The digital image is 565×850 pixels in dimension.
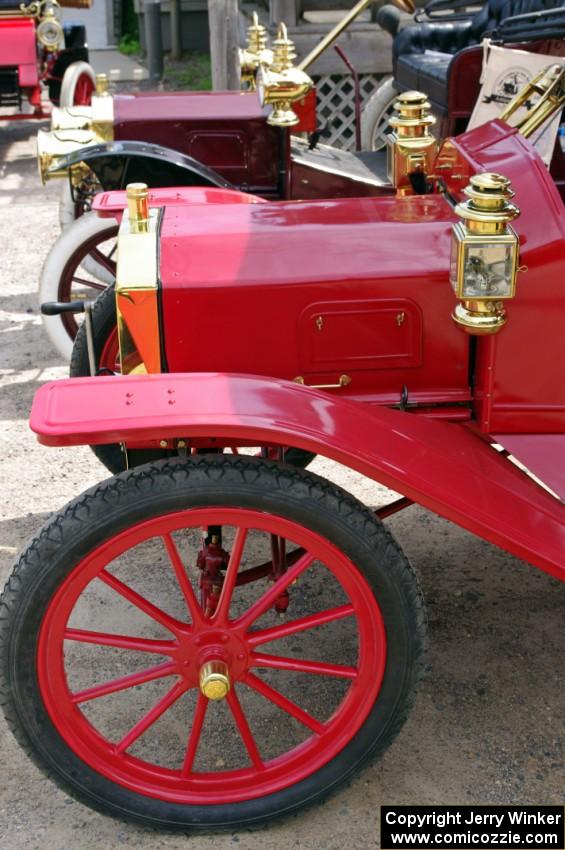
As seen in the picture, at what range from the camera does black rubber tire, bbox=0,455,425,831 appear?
6.06 feet

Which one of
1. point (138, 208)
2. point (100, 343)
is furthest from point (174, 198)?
point (138, 208)

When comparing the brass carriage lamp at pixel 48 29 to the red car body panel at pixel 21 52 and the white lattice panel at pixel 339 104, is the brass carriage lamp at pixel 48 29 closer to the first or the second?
the red car body panel at pixel 21 52

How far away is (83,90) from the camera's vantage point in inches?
327

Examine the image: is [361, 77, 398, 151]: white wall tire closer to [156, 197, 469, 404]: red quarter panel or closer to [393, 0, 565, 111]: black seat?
[393, 0, 565, 111]: black seat

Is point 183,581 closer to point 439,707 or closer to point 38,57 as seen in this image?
point 439,707

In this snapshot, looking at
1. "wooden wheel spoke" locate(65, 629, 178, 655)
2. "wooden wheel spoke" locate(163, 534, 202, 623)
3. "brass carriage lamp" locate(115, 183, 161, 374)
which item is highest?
"brass carriage lamp" locate(115, 183, 161, 374)

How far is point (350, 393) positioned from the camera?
90.0 inches

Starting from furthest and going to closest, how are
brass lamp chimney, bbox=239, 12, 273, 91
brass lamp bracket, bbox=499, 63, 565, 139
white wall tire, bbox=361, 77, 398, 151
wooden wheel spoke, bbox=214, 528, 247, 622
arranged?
white wall tire, bbox=361, 77, 398, 151 < brass lamp chimney, bbox=239, 12, 273, 91 < brass lamp bracket, bbox=499, 63, 565, 139 < wooden wheel spoke, bbox=214, 528, 247, 622

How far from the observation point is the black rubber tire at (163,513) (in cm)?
185

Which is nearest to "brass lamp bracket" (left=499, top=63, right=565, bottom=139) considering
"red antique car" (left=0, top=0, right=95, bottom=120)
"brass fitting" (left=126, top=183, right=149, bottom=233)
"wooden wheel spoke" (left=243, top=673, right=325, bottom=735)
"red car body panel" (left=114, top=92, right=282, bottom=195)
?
"brass fitting" (left=126, top=183, right=149, bottom=233)

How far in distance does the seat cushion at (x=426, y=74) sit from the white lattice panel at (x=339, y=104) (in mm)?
1195

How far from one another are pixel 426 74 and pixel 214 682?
14.1 feet

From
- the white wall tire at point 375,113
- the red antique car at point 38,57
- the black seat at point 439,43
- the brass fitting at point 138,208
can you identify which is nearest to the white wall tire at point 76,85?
the red antique car at point 38,57

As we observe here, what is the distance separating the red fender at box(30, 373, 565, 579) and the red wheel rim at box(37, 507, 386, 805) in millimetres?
163
